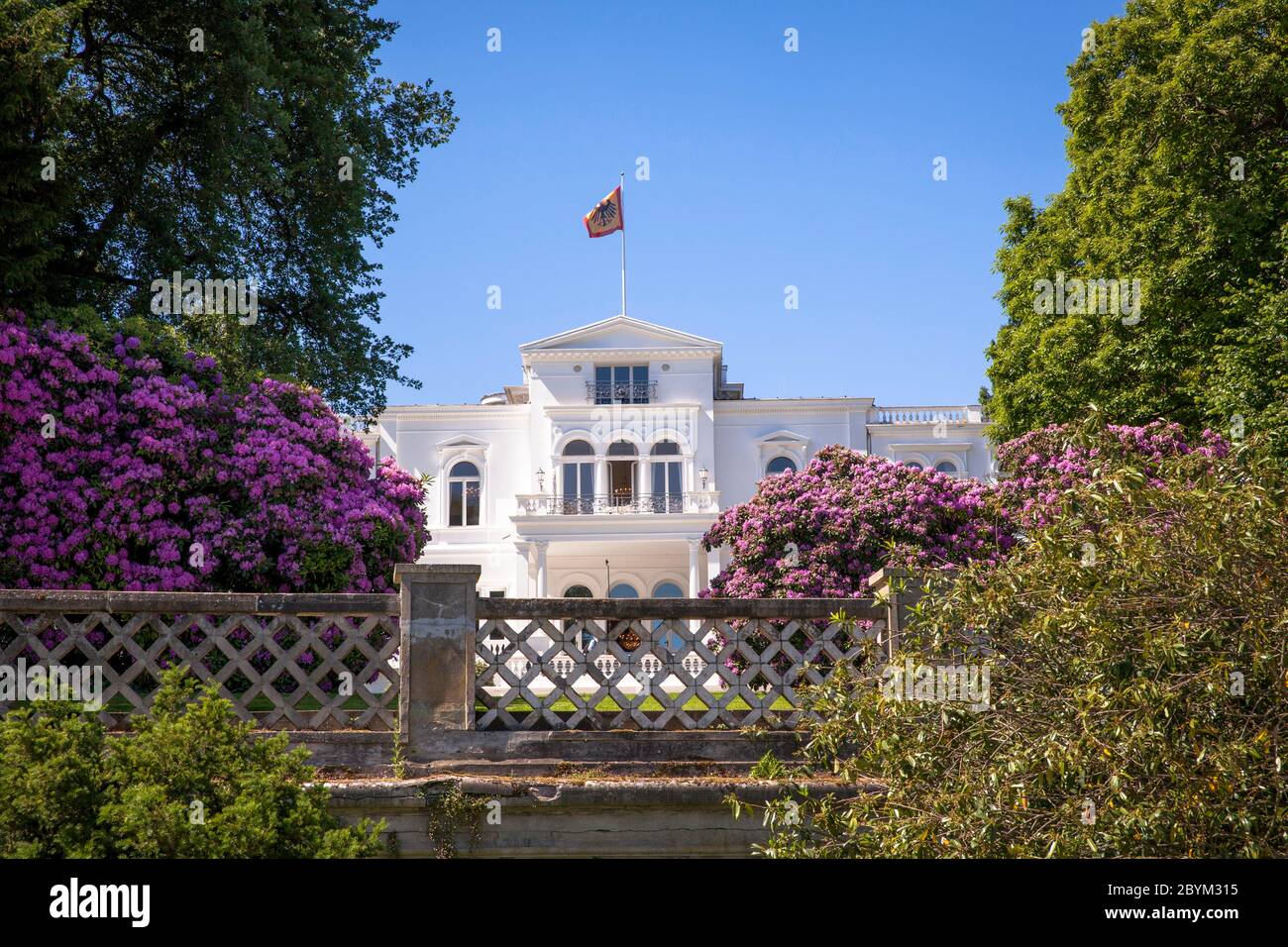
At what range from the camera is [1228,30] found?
66.0 feet

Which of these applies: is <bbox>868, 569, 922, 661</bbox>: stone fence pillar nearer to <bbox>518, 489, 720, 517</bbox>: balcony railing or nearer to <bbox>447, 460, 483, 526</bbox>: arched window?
<bbox>518, 489, 720, 517</bbox>: balcony railing

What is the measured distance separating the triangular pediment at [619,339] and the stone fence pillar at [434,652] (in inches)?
1317

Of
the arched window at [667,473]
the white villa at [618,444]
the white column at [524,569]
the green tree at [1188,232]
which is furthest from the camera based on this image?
the arched window at [667,473]

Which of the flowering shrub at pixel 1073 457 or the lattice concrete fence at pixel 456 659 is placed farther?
the lattice concrete fence at pixel 456 659

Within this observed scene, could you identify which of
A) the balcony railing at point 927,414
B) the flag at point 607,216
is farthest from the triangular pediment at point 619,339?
the balcony railing at point 927,414

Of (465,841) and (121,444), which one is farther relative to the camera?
(121,444)

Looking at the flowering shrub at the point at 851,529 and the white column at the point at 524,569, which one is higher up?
the flowering shrub at the point at 851,529

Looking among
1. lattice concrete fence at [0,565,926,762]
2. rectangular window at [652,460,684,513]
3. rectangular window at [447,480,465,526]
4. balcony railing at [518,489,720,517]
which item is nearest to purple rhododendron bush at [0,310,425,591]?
lattice concrete fence at [0,565,926,762]

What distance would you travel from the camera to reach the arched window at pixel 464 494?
1640 inches

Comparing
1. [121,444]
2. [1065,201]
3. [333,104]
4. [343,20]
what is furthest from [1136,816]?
[1065,201]

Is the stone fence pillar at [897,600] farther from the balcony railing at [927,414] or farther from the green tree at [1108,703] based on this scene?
the balcony railing at [927,414]

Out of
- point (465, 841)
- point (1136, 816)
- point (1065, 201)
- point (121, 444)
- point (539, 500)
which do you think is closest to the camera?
point (1136, 816)

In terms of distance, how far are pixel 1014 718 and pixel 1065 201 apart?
19580mm
